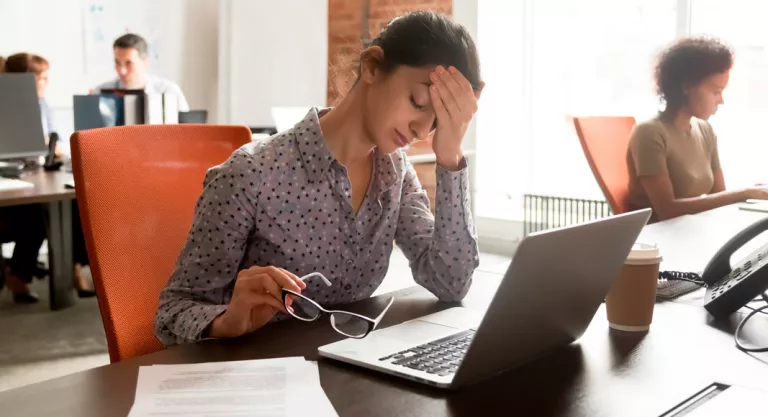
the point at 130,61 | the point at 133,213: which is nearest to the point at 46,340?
the point at 130,61

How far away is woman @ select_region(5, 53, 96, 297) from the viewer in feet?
12.7

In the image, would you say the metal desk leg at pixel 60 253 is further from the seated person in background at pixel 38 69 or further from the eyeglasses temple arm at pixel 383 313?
the eyeglasses temple arm at pixel 383 313

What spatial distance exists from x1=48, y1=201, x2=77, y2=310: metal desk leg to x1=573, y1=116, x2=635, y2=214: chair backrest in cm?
Answer: 221

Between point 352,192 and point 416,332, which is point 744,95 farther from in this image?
point 416,332

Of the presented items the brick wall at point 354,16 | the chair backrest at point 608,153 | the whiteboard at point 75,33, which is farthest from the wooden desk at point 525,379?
the whiteboard at point 75,33

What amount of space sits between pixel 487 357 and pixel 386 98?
540 millimetres

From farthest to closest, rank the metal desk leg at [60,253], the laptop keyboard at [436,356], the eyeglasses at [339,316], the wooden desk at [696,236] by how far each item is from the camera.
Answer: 1. the metal desk leg at [60,253]
2. the wooden desk at [696,236]
3. the eyeglasses at [339,316]
4. the laptop keyboard at [436,356]

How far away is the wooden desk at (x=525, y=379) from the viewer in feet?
2.69

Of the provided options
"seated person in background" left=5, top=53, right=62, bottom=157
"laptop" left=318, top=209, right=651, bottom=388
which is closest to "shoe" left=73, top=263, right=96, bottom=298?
"seated person in background" left=5, top=53, right=62, bottom=157

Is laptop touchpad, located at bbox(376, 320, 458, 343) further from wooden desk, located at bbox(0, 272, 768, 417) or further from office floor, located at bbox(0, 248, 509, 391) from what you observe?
office floor, located at bbox(0, 248, 509, 391)

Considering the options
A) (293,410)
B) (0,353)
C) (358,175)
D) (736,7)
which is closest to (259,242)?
(358,175)

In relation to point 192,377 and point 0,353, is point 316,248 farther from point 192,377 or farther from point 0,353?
point 0,353

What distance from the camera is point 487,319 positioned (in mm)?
829

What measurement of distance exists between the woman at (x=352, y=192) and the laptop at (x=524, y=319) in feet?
0.83
